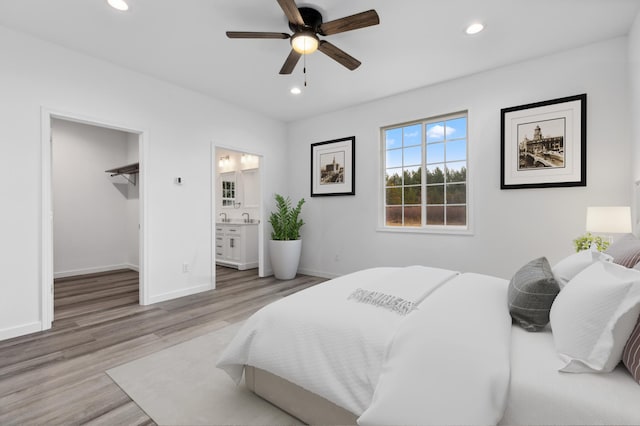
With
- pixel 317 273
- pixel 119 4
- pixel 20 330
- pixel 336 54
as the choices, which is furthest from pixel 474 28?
pixel 20 330

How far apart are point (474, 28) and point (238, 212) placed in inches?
214

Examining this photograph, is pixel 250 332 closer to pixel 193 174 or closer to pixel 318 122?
pixel 193 174

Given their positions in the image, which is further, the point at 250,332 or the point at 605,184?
the point at 605,184

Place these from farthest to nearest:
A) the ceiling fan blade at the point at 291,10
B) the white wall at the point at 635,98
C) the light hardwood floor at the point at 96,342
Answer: the white wall at the point at 635,98, the ceiling fan blade at the point at 291,10, the light hardwood floor at the point at 96,342

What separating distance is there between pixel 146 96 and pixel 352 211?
3219mm

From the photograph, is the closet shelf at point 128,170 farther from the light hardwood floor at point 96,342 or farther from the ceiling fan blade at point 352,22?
the ceiling fan blade at point 352,22

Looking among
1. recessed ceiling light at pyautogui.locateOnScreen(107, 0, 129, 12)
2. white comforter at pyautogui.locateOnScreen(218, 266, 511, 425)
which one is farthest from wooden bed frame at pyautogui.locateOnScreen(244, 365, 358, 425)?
recessed ceiling light at pyautogui.locateOnScreen(107, 0, 129, 12)

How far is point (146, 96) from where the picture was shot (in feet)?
12.3

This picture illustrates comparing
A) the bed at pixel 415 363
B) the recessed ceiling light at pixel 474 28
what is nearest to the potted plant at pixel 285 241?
the bed at pixel 415 363

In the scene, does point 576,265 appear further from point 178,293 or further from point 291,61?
point 178,293

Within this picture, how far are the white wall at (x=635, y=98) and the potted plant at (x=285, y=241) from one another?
13.2 ft

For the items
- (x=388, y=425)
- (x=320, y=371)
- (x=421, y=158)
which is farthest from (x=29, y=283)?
(x=421, y=158)

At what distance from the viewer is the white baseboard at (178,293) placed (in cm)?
376

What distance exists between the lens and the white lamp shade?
251 centimetres
